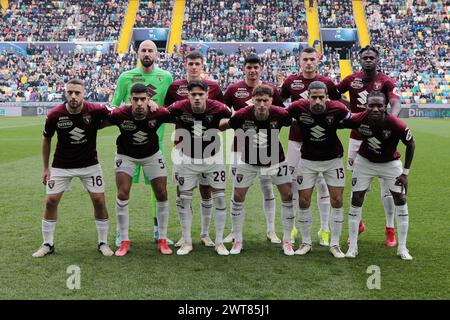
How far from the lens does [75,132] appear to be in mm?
6035

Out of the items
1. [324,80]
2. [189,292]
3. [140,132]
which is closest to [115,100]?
[140,132]

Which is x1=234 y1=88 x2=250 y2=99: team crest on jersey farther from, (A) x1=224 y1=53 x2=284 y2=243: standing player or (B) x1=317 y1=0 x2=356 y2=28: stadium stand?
(B) x1=317 y1=0 x2=356 y2=28: stadium stand

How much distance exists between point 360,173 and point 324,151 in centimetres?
52

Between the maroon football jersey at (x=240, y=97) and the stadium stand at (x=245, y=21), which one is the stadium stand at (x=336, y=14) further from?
the maroon football jersey at (x=240, y=97)

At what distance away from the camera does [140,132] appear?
6102 millimetres

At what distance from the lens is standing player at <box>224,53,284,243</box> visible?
6.50 m

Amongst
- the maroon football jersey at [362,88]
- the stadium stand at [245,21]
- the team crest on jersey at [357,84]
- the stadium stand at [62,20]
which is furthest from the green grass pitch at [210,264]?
the stadium stand at [62,20]

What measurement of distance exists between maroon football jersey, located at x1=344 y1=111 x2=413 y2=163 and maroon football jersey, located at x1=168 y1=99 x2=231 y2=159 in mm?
1507

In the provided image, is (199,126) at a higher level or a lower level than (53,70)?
higher

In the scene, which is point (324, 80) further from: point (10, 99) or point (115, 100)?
point (10, 99)

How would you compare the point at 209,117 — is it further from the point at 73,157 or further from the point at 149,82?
the point at 73,157

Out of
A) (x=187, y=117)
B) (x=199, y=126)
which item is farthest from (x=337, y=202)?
(x=187, y=117)

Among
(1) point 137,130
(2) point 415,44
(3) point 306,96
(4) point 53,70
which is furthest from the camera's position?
(2) point 415,44

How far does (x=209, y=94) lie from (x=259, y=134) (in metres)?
1.01
